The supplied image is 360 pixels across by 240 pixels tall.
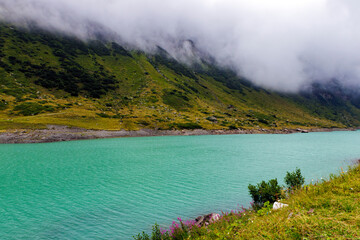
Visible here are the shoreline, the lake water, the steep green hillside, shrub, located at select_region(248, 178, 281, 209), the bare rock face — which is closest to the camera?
the bare rock face

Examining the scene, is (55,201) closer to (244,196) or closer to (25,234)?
(25,234)

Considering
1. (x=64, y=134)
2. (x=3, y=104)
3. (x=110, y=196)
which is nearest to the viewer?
(x=110, y=196)

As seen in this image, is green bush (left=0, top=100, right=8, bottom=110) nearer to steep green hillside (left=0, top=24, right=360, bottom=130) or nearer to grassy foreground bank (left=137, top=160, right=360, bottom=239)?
steep green hillside (left=0, top=24, right=360, bottom=130)

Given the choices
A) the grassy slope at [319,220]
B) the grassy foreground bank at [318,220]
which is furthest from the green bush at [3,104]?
the grassy slope at [319,220]

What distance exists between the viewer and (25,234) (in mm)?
13391

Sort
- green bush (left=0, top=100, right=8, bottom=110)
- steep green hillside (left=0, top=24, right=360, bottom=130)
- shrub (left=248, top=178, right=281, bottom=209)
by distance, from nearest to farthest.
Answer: shrub (left=248, top=178, right=281, bottom=209) < green bush (left=0, top=100, right=8, bottom=110) < steep green hillside (left=0, top=24, right=360, bottom=130)

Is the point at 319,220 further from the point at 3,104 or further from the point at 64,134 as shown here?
the point at 3,104

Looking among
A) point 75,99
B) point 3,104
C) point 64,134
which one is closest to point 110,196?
point 64,134

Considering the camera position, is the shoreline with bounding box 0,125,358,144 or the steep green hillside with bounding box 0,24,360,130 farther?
the steep green hillside with bounding box 0,24,360,130

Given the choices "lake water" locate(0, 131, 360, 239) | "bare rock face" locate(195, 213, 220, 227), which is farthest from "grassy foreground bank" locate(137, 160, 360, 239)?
"lake water" locate(0, 131, 360, 239)

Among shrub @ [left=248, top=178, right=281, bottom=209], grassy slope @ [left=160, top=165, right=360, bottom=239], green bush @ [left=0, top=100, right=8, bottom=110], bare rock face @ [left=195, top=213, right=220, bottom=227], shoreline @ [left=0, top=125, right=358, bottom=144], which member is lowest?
bare rock face @ [left=195, top=213, right=220, bottom=227]

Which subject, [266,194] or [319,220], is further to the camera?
[266,194]

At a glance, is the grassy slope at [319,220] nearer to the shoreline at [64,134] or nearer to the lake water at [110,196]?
the lake water at [110,196]

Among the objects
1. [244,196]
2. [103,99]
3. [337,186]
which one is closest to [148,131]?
[103,99]
